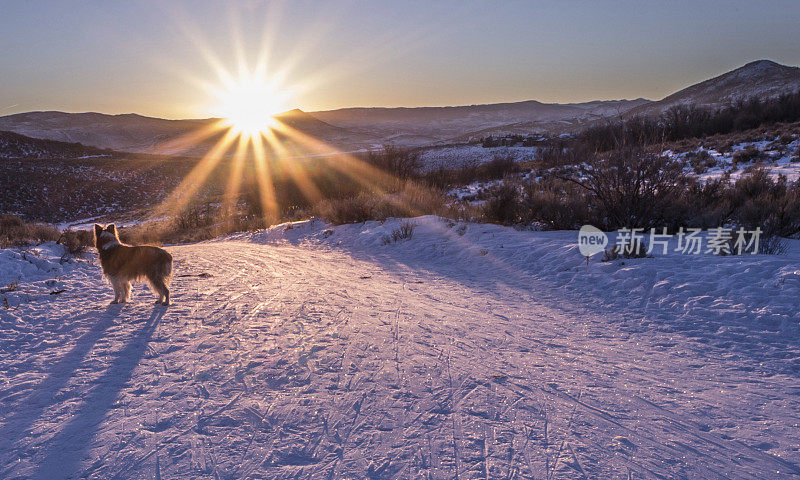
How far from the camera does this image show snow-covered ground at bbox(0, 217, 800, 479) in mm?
2473

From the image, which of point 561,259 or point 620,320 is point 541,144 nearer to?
point 561,259

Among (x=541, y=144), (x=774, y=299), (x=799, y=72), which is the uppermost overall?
(x=799, y=72)

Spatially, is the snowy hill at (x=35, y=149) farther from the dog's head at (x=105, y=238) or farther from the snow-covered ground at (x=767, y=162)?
the snow-covered ground at (x=767, y=162)

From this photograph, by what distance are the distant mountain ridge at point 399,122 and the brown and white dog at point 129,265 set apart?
75.1 meters

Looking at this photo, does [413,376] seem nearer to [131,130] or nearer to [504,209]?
[504,209]

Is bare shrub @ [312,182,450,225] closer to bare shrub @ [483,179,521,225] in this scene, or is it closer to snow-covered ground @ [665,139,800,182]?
bare shrub @ [483,179,521,225]

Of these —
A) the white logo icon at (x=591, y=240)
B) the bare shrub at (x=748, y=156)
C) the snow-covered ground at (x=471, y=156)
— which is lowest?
the white logo icon at (x=591, y=240)

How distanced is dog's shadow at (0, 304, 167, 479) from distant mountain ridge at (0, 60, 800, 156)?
7583 centimetres

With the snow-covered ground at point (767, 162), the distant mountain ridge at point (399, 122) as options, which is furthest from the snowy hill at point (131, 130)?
the snow-covered ground at point (767, 162)

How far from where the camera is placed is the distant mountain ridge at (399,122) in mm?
95625

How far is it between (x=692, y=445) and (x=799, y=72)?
135872 millimetres

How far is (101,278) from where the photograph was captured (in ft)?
23.4

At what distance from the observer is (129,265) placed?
532 centimetres

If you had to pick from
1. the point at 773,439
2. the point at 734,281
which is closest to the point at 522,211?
the point at 734,281
